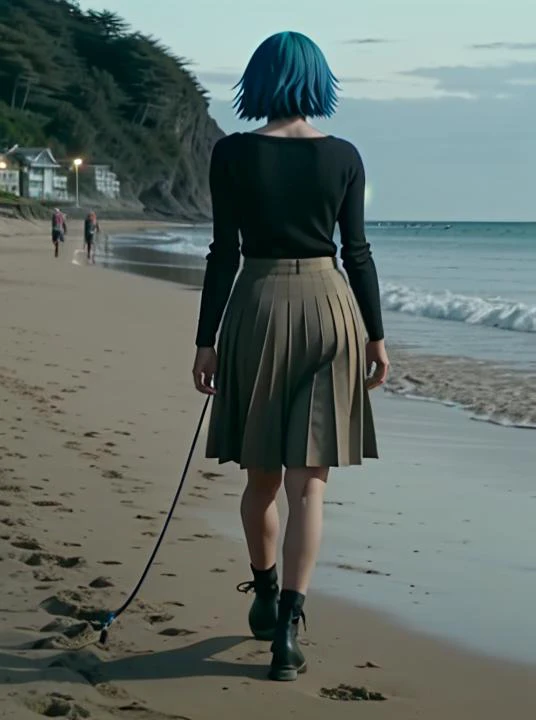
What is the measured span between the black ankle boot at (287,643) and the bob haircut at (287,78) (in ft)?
4.08

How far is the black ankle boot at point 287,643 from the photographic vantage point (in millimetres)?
3113

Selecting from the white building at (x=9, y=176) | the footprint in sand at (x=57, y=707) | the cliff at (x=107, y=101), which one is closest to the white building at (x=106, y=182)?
→ the cliff at (x=107, y=101)

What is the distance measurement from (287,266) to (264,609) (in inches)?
37.7

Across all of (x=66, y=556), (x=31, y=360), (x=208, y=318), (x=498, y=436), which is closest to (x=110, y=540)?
(x=66, y=556)

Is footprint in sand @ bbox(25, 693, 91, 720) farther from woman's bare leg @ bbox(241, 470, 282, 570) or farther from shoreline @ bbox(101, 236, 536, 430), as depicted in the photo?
shoreline @ bbox(101, 236, 536, 430)

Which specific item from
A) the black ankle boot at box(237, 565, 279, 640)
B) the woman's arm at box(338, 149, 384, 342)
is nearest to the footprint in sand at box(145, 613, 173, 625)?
the black ankle boot at box(237, 565, 279, 640)

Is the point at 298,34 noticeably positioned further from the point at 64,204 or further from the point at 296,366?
the point at 64,204

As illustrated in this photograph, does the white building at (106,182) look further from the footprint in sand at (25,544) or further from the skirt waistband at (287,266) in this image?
the skirt waistband at (287,266)

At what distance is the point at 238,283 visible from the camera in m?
3.22

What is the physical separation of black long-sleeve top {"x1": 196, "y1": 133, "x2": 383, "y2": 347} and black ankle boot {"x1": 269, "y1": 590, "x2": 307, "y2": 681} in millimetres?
725

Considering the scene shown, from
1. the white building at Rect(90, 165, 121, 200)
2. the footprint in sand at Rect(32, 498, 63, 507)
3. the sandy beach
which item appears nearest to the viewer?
the sandy beach

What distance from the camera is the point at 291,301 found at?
314 cm

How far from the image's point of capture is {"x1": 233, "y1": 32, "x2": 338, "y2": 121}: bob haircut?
318cm

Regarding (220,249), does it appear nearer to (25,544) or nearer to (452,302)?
(25,544)
